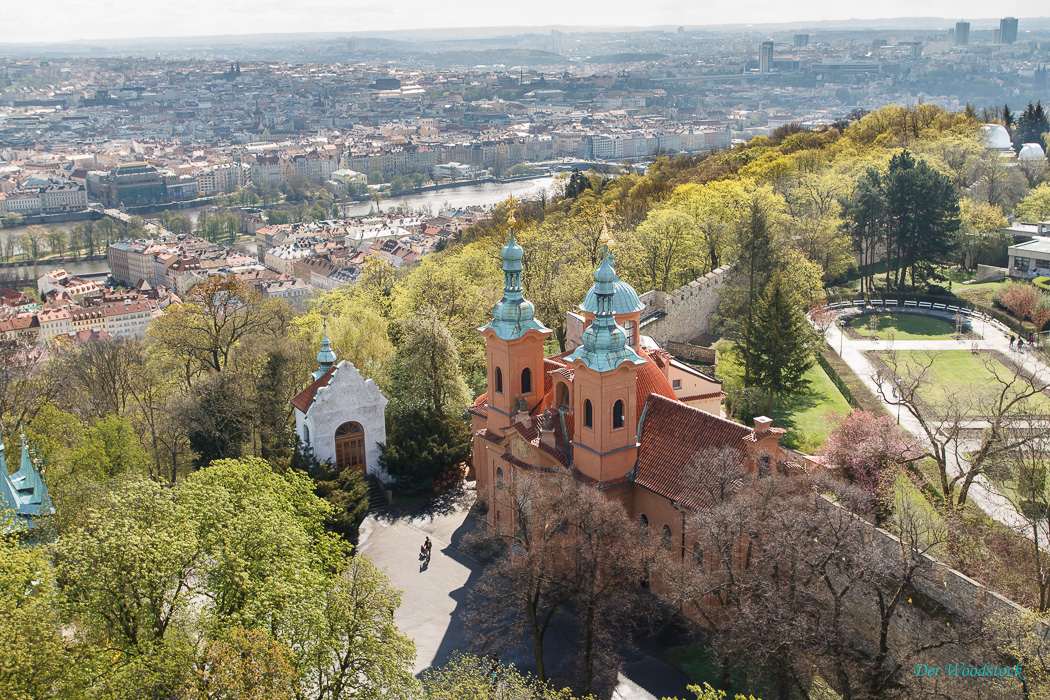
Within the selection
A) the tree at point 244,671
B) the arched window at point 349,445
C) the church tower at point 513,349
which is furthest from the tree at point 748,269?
the tree at point 244,671

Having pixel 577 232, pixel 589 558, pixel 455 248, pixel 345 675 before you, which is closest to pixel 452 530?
pixel 589 558

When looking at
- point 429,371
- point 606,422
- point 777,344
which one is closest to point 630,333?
point 606,422

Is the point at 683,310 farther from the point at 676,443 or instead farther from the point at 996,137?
the point at 996,137

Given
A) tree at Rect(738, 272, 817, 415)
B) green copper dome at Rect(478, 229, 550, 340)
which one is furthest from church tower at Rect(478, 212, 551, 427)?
tree at Rect(738, 272, 817, 415)

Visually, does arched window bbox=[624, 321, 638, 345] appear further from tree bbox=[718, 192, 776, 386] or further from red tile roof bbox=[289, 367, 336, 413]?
tree bbox=[718, 192, 776, 386]

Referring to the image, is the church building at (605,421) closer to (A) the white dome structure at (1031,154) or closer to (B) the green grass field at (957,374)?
(B) the green grass field at (957,374)
